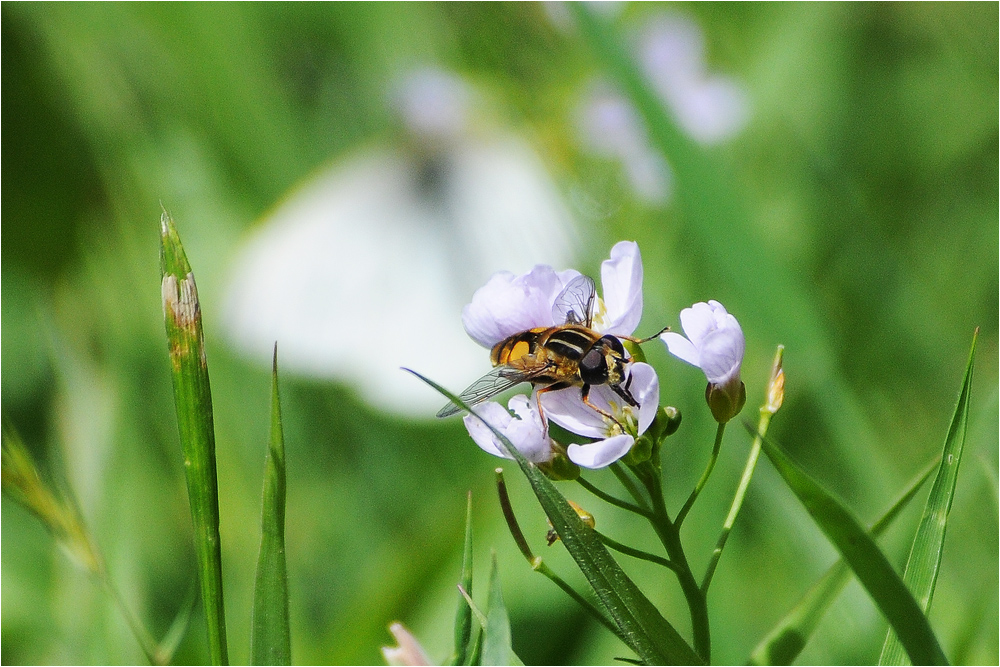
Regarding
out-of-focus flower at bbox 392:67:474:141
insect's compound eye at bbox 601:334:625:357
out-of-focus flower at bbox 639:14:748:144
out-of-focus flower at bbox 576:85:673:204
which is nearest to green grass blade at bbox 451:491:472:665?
insect's compound eye at bbox 601:334:625:357

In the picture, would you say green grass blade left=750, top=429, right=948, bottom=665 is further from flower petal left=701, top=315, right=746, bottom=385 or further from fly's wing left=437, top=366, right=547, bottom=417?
fly's wing left=437, top=366, right=547, bottom=417

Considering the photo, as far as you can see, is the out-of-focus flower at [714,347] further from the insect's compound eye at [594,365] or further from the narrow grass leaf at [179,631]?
the narrow grass leaf at [179,631]

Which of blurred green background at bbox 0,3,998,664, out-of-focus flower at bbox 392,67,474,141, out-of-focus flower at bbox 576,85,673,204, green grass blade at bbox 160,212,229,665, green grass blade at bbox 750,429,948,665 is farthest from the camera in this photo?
out-of-focus flower at bbox 392,67,474,141

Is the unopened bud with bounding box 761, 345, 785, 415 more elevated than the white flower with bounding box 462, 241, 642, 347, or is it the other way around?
the white flower with bounding box 462, 241, 642, 347

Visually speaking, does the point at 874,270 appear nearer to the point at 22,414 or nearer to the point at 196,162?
the point at 196,162

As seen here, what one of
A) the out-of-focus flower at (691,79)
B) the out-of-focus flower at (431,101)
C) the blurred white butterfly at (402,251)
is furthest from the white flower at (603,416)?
the out-of-focus flower at (431,101)

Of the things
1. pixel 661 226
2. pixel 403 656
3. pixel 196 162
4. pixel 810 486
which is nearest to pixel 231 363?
pixel 196 162
